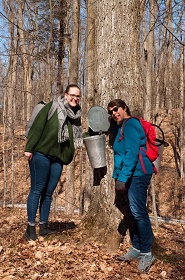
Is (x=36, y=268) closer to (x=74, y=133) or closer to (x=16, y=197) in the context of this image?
(x=74, y=133)

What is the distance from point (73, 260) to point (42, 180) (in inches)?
40.0

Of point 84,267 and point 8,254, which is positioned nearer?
point 84,267

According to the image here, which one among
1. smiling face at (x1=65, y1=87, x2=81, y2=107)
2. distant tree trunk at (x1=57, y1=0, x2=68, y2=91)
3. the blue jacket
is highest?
distant tree trunk at (x1=57, y1=0, x2=68, y2=91)

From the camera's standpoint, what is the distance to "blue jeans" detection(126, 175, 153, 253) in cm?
353

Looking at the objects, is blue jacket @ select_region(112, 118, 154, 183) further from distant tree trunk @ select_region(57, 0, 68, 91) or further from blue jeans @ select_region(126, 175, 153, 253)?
distant tree trunk @ select_region(57, 0, 68, 91)

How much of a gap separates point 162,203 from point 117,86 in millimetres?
10165

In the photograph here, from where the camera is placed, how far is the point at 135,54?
159 inches

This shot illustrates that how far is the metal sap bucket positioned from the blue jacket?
278mm

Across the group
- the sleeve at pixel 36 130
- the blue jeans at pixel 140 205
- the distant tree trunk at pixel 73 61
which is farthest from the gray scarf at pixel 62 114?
the distant tree trunk at pixel 73 61

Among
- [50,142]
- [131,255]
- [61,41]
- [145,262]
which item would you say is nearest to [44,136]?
[50,142]

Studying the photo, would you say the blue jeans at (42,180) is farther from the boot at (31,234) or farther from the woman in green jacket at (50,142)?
the boot at (31,234)

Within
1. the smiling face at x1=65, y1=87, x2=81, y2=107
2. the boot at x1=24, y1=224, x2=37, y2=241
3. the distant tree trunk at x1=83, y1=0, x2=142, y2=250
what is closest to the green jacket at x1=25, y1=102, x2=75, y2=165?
the smiling face at x1=65, y1=87, x2=81, y2=107

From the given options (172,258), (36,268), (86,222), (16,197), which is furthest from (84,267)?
(16,197)

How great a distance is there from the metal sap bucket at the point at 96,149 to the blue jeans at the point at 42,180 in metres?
0.50
